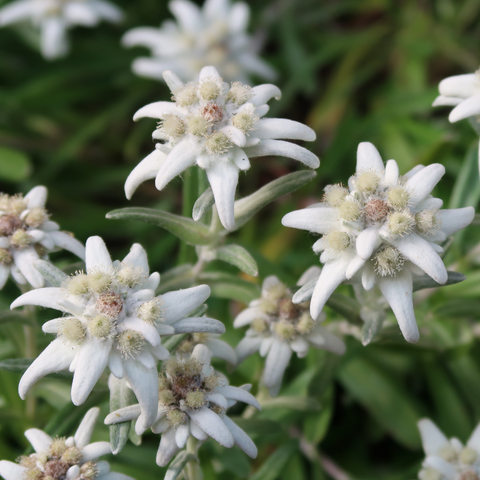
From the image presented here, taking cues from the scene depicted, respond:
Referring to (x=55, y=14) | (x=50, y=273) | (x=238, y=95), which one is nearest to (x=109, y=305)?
(x=50, y=273)

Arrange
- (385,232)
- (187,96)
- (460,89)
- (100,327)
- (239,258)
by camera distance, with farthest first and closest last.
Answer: (460,89) → (239,258) → (187,96) → (385,232) → (100,327)

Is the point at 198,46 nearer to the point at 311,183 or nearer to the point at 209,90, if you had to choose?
the point at 311,183

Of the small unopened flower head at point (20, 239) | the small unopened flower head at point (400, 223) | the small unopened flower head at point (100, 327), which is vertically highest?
the small unopened flower head at point (400, 223)

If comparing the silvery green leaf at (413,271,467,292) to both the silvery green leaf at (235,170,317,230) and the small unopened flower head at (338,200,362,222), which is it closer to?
the small unopened flower head at (338,200,362,222)

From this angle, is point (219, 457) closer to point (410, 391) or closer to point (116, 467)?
point (116, 467)

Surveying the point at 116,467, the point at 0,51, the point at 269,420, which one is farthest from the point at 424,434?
the point at 0,51

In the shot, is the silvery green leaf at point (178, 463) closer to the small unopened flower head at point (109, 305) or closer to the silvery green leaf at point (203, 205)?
the small unopened flower head at point (109, 305)

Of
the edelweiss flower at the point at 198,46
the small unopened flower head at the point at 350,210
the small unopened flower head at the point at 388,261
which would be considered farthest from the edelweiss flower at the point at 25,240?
the edelweiss flower at the point at 198,46
